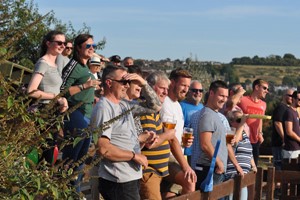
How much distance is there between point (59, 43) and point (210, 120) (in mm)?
1938

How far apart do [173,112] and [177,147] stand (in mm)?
819

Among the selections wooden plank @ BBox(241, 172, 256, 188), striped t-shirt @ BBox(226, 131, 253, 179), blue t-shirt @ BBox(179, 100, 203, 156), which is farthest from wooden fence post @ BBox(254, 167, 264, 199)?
blue t-shirt @ BBox(179, 100, 203, 156)

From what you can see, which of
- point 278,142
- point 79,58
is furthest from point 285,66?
point 79,58

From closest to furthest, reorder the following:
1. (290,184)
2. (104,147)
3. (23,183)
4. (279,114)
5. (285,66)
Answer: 1. (23,183)
2. (104,147)
3. (290,184)
4. (279,114)
5. (285,66)

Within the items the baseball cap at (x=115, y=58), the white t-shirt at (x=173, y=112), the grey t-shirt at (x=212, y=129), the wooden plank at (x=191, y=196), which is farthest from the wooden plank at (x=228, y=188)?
the baseball cap at (x=115, y=58)

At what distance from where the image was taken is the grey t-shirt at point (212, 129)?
8.77m

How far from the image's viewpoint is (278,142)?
→ 1530 centimetres

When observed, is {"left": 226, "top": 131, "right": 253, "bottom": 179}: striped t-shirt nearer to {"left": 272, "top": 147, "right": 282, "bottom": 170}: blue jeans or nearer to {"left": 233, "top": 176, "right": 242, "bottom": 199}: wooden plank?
{"left": 233, "top": 176, "right": 242, "bottom": 199}: wooden plank

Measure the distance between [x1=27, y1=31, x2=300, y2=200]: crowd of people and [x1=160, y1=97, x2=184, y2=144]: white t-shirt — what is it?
0.04ft

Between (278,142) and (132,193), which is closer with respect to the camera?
(132,193)

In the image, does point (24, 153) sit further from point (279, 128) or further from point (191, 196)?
point (279, 128)

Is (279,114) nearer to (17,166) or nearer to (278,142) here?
(278,142)

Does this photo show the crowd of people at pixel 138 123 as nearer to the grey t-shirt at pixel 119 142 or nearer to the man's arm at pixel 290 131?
the grey t-shirt at pixel 119 142

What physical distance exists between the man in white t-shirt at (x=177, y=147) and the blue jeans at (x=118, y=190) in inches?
44.4
